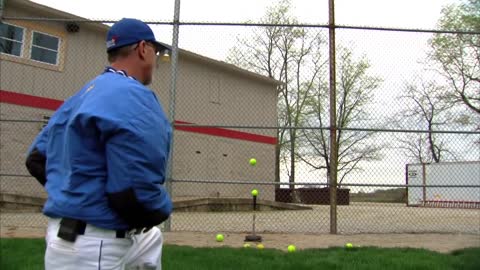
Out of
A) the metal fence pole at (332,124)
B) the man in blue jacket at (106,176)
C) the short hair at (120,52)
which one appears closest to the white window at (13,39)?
the metal fence pole at (332,124)

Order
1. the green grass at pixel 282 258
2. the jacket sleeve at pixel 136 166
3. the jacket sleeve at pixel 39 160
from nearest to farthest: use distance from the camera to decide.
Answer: the jacket sleeve at pixel 136 166
the jacket sleeve at pixel 39 160
the green grass at pixel 282 258

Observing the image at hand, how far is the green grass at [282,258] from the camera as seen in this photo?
16.5ft

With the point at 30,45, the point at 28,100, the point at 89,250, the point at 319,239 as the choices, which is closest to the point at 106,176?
the point at 89,250

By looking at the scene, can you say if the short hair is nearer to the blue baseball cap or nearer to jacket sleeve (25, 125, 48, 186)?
the blue baseball cap

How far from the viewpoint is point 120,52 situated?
219 cm

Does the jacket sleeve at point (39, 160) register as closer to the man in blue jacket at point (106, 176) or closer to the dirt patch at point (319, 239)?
the man in blue jacket at point (106, 176)

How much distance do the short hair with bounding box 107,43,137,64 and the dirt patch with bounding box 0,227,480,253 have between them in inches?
188

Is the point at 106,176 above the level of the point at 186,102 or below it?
below

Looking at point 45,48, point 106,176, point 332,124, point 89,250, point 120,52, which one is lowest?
point 89,250

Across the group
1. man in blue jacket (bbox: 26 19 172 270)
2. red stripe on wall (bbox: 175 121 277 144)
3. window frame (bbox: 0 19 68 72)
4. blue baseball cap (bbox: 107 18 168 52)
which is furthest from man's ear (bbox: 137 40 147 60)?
red stripe on wall (bbox: 175 121 277 144)

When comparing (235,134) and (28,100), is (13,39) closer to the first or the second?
(28,100)

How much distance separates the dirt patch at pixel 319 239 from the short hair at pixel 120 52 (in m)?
4.78

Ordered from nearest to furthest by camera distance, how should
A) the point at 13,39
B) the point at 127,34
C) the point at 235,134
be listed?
the point at 127,34
the point at 13,39
the point at 235,134

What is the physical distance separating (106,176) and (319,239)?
5795 millimetres
